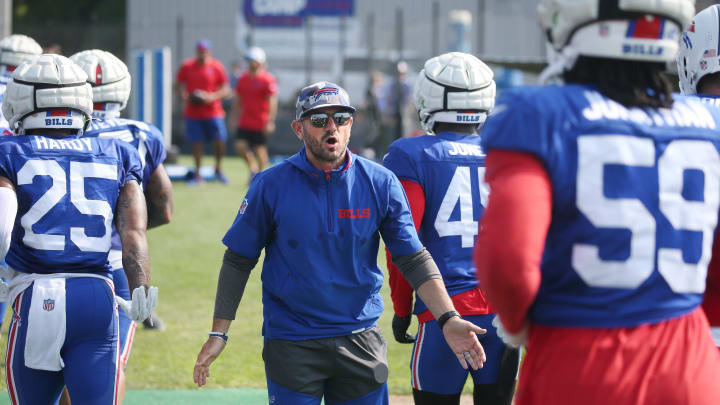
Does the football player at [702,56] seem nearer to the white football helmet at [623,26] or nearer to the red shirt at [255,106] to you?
the white football helmet at [623,26]

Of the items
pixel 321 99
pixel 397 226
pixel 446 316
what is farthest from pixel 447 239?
pixel 321 99

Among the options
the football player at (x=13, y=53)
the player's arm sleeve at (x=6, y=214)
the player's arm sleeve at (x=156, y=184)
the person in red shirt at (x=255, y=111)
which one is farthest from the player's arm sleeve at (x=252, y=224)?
the person in red shirt at (x=255, y=111)

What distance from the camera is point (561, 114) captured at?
2291mm

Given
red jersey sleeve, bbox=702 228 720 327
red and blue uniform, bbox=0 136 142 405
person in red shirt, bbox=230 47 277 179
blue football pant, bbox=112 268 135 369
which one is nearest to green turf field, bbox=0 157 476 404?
blue football pant, bbox=112 268 135 369

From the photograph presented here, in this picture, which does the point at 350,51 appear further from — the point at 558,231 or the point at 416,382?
the point at 558,231

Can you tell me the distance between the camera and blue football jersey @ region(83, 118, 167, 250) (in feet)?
16.7

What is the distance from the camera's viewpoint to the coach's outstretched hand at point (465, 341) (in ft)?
11.8

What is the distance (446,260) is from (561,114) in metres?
2.05

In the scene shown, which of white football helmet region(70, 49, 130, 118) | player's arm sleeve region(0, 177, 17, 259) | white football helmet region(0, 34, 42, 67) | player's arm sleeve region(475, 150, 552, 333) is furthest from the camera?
white football helmet region(0, 34, 42, 67)

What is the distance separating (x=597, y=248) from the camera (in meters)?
2.30

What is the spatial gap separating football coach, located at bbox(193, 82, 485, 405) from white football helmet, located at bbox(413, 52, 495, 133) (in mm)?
713

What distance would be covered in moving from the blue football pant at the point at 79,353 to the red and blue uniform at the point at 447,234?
4.41 ft

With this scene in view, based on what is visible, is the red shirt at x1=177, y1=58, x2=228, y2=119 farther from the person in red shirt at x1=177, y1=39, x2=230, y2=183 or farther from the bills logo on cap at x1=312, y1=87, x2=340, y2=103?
the bills logo on cap at x1=312, y1=87, x2=340, y2=103

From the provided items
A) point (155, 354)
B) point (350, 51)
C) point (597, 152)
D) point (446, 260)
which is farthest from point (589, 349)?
point (350, 51)
